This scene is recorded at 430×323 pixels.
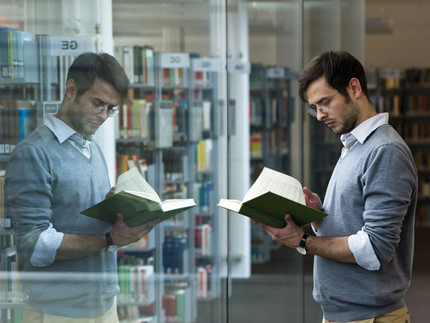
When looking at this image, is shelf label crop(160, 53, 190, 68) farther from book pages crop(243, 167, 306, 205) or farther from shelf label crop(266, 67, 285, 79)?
book pages crop(243, 167, 306, 205)

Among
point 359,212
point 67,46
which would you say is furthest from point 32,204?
point 359,212

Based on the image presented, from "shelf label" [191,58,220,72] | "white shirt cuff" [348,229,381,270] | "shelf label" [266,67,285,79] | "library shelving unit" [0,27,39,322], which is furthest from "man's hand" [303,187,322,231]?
"shelf label" [266,67,285,79]

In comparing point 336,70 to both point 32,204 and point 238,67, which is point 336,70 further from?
point 238,67

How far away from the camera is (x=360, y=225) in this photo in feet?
8.16

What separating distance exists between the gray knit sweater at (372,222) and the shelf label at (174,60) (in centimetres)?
168

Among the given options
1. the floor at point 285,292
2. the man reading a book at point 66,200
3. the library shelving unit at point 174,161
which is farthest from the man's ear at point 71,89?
the floor at point 285,292

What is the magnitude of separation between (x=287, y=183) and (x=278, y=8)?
125 inches

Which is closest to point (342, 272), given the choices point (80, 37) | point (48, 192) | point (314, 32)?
point (48, 192)

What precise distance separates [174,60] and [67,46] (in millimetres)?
1216

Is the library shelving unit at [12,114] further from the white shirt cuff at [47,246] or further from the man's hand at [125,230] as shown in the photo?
the man's hand at [125,230]

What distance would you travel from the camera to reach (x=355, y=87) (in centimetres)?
254

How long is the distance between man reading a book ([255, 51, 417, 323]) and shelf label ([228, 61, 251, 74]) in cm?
327

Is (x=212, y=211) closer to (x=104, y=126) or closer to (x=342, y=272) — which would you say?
(x=104, y=126)

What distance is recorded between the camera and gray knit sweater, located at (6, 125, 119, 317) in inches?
104
